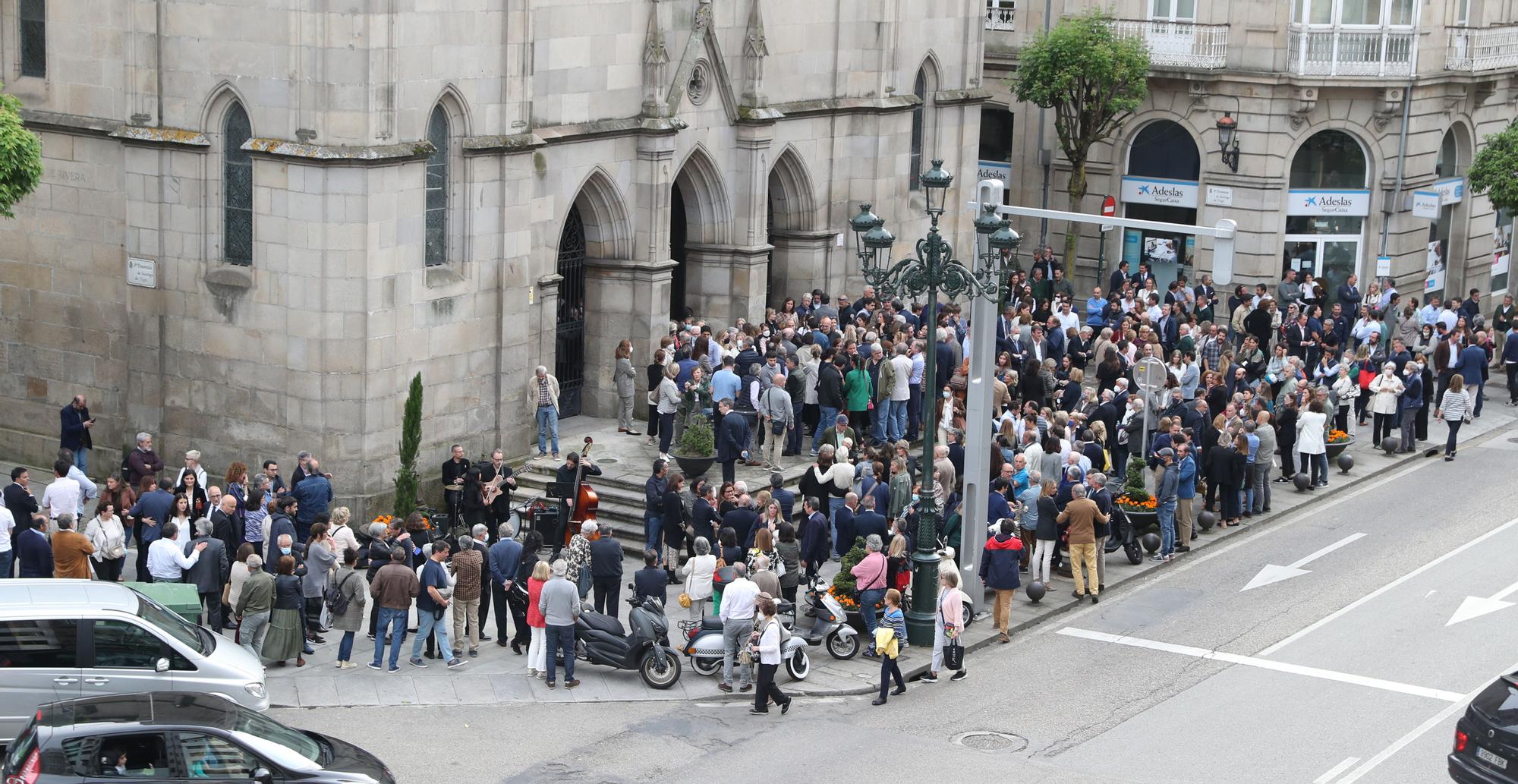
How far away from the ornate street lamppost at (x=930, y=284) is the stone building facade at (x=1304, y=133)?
20.9 m

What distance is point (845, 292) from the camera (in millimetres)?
40031

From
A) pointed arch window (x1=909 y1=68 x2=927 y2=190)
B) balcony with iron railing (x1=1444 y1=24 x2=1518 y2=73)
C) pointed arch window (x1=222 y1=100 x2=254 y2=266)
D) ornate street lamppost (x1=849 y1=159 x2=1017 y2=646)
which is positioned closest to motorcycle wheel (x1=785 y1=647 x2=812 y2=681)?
ornate street lamppost (x1=849 y1=159 x2=1017 y2=646)

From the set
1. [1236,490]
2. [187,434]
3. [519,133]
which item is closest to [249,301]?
[187,434]

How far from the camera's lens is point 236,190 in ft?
95.6

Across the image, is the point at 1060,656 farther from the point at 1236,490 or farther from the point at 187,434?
the point at 187,434

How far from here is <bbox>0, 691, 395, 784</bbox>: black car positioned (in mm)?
17203

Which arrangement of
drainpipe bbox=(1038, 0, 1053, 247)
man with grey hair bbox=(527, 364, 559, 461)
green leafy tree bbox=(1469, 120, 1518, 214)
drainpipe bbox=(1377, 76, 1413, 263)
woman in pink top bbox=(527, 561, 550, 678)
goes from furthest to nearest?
drainpipe bbox=(1038, 0, 1053, 247) → drainpipe bbox=(1377, 76, 1413, 263) → green leafy tree bbox=(1469, 120, 1518, 214) → man with grey hair bbox=(527, 364, 559, 461) → woman in pink top bbox=(527, 561, 550, 678)

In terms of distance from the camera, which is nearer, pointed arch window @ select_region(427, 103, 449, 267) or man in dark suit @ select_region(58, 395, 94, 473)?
man in dark suit @ select_region(58, 395, 94, 473)

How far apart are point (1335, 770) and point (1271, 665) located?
3.61m

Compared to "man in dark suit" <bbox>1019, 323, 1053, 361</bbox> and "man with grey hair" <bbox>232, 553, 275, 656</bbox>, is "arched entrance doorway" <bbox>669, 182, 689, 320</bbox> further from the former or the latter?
"man with grey hair" <bbox>232, 553, 275, 656</bbox>

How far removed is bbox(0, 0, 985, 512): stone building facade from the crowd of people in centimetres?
113

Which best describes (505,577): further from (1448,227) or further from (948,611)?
(1448,227)

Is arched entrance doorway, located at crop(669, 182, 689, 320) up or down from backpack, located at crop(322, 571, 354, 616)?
up

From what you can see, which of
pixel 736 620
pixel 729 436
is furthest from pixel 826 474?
pixel 736 620
